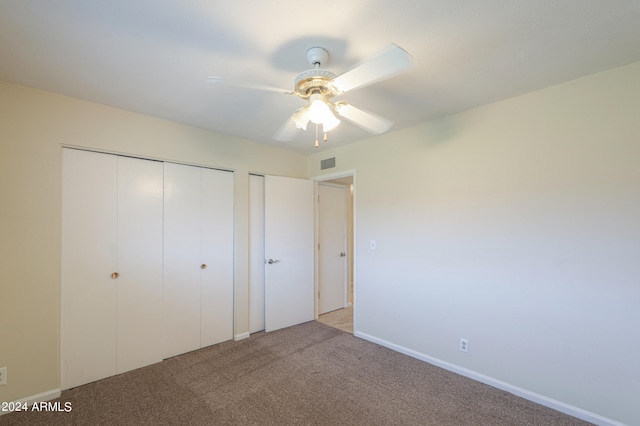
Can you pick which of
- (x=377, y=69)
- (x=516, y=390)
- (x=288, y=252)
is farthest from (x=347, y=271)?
(x=377, y=69)

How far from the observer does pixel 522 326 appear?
2230 mm

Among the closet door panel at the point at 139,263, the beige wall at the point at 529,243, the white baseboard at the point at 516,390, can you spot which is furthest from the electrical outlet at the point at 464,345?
the closet door panel at the point at 139,263

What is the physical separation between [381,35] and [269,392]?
8.90 feet

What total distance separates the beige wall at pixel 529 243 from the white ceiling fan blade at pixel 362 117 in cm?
120

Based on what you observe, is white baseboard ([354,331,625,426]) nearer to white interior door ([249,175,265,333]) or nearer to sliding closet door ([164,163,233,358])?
white interior door ([249,175,265,333])

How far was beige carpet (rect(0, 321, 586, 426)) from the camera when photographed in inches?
77.1

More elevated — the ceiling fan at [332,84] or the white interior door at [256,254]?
the ceiling fan at [332,84]

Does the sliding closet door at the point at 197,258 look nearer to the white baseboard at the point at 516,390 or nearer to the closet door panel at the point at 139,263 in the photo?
the closet door panel at the point at 139,263

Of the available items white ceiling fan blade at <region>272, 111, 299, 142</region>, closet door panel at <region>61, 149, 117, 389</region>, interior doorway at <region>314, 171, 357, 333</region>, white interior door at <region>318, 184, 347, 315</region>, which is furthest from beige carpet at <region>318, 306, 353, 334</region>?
white ceiling fan blade at <region>272, 111, 299, 142</region>

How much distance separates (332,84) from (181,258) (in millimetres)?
2440

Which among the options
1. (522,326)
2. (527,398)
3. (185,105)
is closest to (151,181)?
(185,105)

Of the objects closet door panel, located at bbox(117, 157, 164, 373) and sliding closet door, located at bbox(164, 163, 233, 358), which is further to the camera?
sliding closet door, located at bbox(164, 163, 233, 358)

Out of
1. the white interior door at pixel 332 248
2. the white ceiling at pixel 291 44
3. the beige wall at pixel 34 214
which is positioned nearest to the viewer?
the white ceiling at pixel 291 44

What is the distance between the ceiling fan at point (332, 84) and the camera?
1246 millimetres
